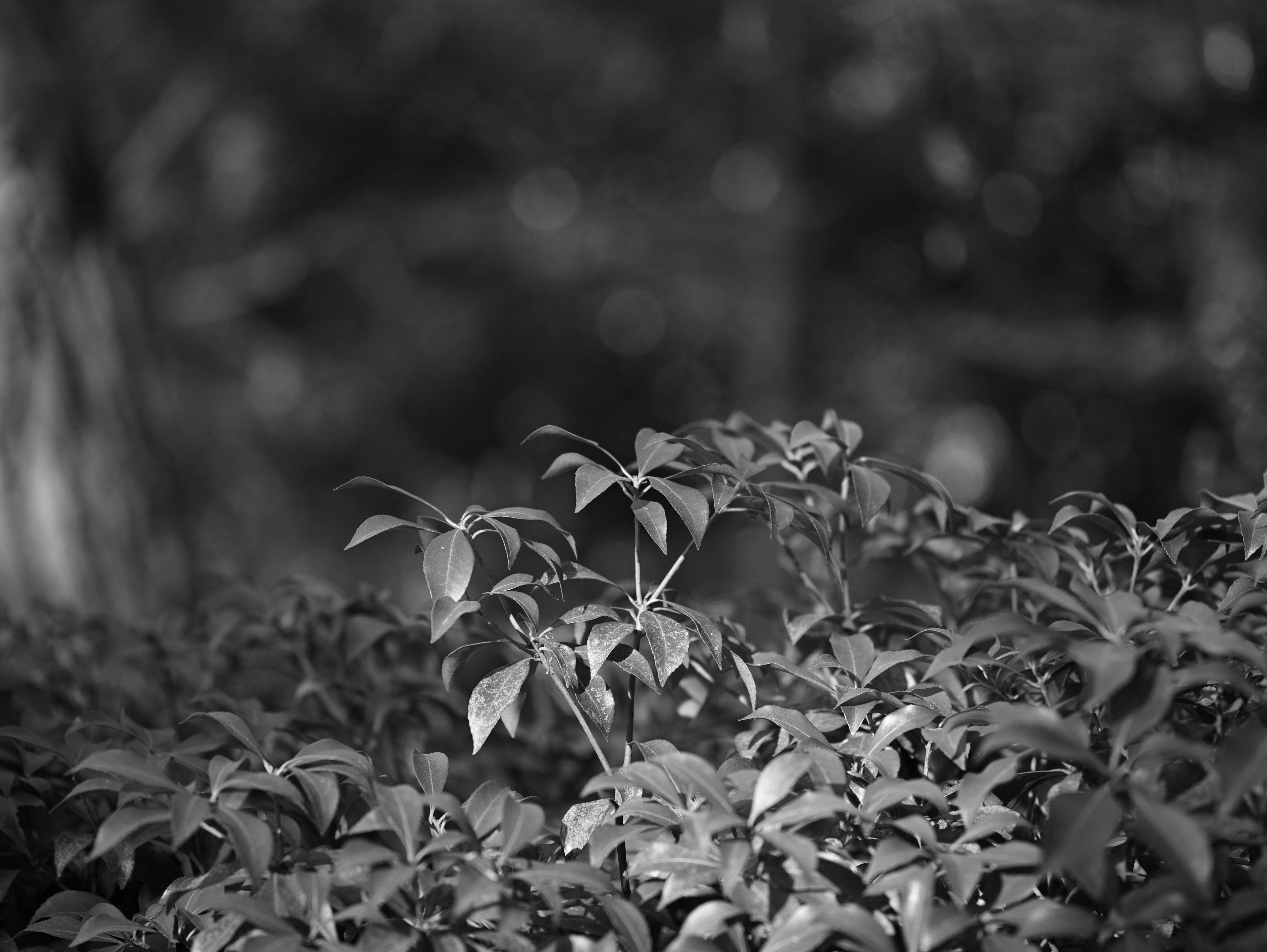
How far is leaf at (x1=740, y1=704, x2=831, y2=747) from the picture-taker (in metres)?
0.83

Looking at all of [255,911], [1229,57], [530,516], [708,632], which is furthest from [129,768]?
[1229,57]

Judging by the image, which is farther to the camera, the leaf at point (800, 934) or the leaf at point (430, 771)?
the leaf at point (430, 771)

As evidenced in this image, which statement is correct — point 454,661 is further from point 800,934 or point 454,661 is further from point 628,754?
point 800,934

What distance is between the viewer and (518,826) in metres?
0.73

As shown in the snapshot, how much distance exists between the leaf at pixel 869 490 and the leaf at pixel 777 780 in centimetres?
27

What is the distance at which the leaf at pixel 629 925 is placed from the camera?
0.70 meters

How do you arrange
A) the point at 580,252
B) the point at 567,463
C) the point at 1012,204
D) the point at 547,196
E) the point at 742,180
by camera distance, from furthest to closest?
the point at 547,196 → the point at 742,180 → the point at 1012,204 → the point at 580,252 → the point at 567,463

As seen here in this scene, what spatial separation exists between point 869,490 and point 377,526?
44 centimetres

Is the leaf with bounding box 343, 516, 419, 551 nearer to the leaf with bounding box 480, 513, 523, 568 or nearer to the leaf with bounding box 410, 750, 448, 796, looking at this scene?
the leaf with bounding box 480, 513, 523, 568

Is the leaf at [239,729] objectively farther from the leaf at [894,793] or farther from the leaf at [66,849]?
the leaf at [894,793]

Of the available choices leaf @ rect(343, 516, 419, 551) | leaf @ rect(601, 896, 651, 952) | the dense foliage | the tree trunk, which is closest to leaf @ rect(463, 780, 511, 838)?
the dense foliage

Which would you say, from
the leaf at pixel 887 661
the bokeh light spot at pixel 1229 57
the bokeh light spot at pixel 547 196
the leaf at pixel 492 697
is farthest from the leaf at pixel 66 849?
the bokeh light spot at pixel 547 196

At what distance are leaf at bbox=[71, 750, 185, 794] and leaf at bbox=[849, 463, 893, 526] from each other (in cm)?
61

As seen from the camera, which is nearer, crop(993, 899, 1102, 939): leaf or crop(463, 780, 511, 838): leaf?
crop(993, 899, 1102, 939): leaf
